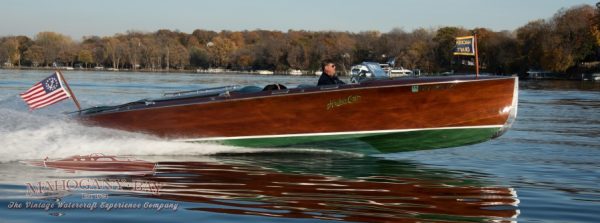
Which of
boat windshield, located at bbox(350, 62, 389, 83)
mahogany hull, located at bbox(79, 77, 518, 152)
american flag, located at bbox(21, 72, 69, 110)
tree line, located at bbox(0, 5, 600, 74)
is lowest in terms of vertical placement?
mahogany hull, located at bbox(79, 77, 518, 152)

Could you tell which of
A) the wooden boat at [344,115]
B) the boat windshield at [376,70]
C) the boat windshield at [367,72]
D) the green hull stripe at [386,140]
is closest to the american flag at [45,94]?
the wooden boat at [344,115]

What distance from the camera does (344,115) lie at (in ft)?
34.5

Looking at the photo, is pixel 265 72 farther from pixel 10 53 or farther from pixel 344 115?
pixel 344 115

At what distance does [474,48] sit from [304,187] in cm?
352

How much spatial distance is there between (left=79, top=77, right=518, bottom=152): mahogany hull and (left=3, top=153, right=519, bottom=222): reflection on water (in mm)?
405

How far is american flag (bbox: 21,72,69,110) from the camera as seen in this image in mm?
10875

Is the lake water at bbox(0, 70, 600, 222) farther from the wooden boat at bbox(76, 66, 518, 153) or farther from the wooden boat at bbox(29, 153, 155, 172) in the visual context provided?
the wooden boat at bbox(76, 66, 518, 153)

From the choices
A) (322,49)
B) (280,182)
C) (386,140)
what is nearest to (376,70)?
(386,140)

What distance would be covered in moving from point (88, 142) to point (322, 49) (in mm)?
76214

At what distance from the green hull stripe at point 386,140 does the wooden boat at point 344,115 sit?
15 mm

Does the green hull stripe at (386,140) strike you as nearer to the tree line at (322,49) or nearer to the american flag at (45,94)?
the american flag at (45,94)

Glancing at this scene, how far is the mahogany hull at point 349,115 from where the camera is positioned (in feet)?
33.8

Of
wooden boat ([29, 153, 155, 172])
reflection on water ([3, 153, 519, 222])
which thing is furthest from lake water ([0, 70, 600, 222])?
wooden boat ([29, 153, 155, 172])

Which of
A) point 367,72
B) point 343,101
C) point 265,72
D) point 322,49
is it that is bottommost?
point 265,72
